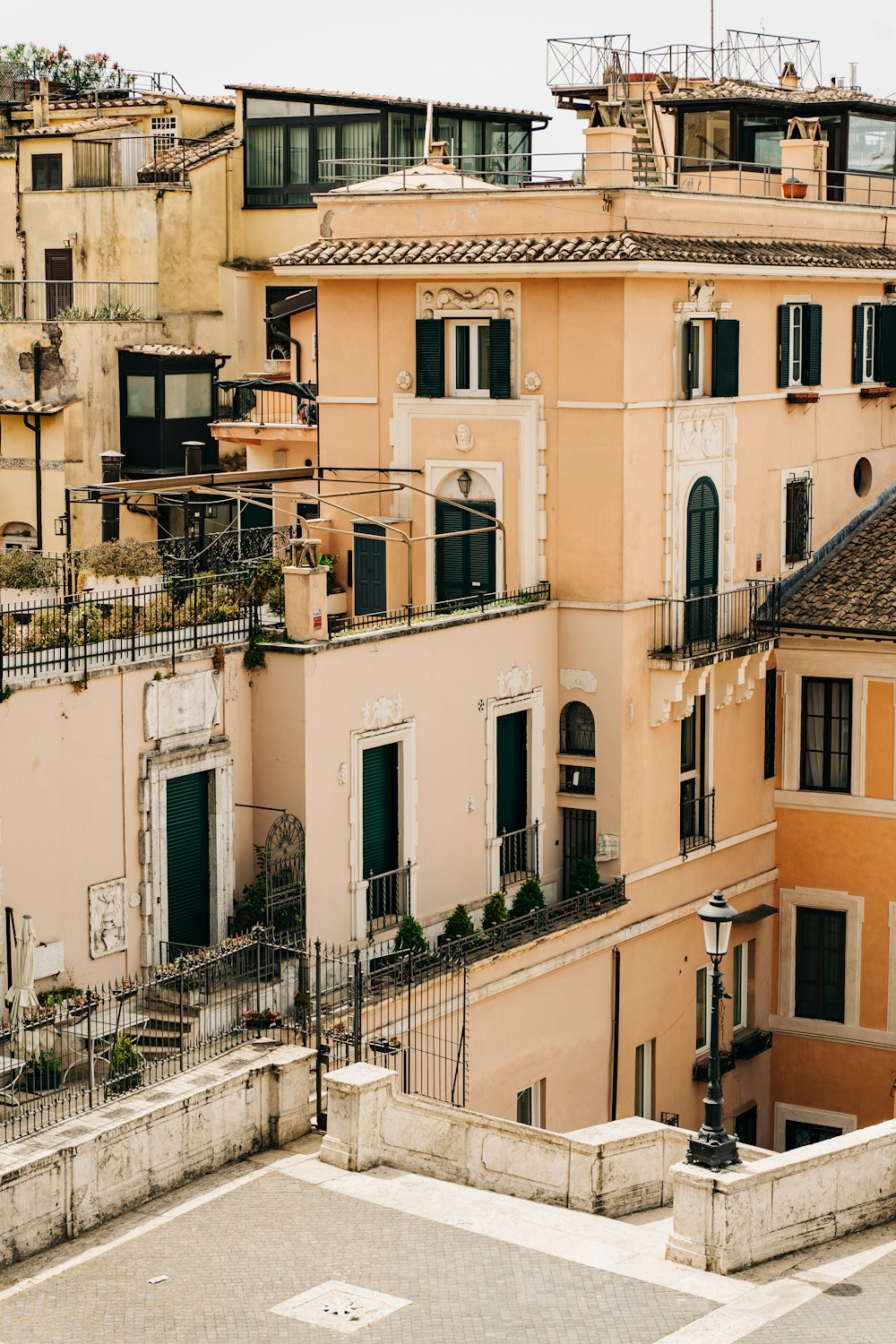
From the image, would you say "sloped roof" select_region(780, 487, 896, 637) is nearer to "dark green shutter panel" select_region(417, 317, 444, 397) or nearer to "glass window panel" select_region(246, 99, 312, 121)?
"dark green shutter panel" select_region(417, 317, 444, 397)

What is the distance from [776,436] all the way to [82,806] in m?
13.8

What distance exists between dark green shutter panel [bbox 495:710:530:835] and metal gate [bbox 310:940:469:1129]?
9.77ft

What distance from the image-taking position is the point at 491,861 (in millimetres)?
28266

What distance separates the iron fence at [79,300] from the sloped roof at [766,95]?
14.5 m

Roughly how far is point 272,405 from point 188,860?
1768 centimetres

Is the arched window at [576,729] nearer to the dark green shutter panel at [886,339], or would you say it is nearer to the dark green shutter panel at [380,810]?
the dark green shutter panel at [380,810]

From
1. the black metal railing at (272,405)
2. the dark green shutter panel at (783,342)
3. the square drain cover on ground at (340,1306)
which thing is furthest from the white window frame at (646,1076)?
the square drain cover on ground at (340,1306)

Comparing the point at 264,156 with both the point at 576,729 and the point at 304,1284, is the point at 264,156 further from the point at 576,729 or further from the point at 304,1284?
the point at 304,1284

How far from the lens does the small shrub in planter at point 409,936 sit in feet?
85.2

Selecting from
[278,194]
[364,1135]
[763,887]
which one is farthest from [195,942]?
[278,194]

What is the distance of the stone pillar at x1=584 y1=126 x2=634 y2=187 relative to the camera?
2852 cm

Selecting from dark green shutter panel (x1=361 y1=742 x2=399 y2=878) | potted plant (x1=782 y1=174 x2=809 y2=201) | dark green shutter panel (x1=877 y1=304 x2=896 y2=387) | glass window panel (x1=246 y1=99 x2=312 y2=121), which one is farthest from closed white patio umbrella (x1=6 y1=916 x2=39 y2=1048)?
glass window panel (x1=246 y1=99 x2=312 y2=121)

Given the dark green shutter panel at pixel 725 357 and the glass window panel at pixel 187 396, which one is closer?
the dark green shutter panel at pixel 725 357

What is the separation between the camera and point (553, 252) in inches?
1102
